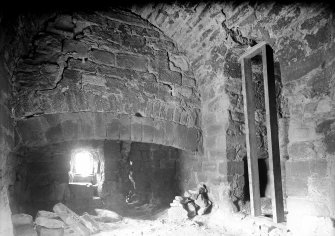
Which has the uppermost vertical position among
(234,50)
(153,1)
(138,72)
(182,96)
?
(153,1)

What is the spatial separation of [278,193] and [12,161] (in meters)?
2.33

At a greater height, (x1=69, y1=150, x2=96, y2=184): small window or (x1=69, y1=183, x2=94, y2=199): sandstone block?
(x1=69, y1=150, x2=96, y2=184): small window

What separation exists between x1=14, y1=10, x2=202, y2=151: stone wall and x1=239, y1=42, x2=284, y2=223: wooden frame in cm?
72

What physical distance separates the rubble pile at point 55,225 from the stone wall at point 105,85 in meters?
0.68

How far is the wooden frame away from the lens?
91.2 inches

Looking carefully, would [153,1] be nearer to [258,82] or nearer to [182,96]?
[182,96]

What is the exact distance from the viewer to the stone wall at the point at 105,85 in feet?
8.39

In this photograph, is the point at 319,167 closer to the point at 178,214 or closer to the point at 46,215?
the point at 178,214

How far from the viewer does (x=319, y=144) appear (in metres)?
1.93

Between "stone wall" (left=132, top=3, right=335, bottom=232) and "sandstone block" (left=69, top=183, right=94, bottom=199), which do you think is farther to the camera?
"sandstone block" (left=69, top=183, right=94, bottom=199)

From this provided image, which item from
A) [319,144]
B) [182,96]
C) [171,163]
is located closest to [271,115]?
[319,144]

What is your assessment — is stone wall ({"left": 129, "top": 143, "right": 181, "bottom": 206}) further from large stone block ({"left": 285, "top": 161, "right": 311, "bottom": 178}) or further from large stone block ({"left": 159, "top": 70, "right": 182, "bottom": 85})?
large stone block ({"left": 285, "top": 161, "right": 311, "bottom": 178})

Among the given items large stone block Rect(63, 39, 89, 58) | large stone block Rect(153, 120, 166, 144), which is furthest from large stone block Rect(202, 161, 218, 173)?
large stone block Rect(63, 39, 89, 58)

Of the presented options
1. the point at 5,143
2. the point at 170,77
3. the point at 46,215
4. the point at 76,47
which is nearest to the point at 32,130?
the point at 5,143
